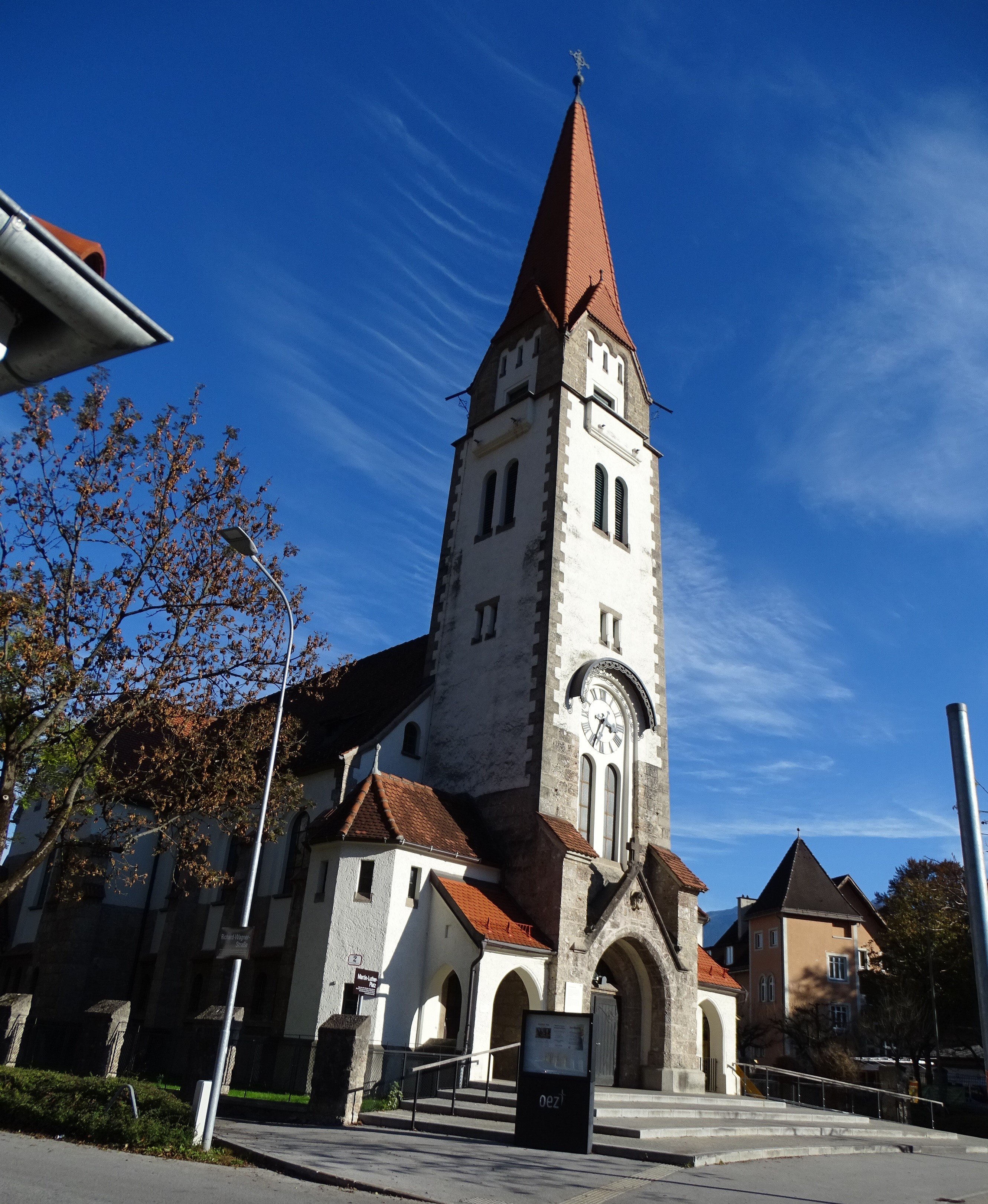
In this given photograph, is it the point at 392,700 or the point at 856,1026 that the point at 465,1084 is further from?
the point at 856,1026

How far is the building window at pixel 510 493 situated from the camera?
29078mm

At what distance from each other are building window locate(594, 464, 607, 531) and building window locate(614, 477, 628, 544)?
55 cm

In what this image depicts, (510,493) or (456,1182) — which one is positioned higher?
(510,493)

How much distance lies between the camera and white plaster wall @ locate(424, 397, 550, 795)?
25.1 metres

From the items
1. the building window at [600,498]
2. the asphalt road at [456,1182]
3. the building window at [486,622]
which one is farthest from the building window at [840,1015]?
the asphalt road at [456,1182]

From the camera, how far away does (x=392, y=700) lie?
28.8 meters

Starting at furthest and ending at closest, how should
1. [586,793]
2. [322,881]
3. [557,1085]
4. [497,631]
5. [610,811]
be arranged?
[497,631] < [610,811] < [586,793] < [322,881] < [557,1085]

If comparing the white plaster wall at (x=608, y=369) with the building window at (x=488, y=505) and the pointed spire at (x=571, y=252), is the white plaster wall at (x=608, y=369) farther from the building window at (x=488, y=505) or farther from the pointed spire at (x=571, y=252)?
the building window at (x=488, y=505)

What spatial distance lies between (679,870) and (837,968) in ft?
97.4

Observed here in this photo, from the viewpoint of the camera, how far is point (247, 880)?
15461 millimetres

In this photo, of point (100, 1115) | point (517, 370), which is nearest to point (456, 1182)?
point (100, 1115)

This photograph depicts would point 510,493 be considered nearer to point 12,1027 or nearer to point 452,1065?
point 452,1065

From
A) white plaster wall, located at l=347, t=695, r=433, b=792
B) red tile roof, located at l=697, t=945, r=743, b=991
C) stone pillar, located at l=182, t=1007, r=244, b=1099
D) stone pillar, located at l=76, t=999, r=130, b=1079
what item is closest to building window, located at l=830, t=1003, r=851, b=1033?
red tile roof, located at l=697, t=945, r=743, b=991

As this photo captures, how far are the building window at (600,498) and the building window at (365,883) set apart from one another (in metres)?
12.8
